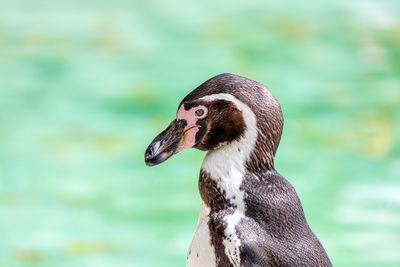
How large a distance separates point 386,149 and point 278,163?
0.53 metres

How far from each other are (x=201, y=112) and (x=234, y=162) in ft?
0.42

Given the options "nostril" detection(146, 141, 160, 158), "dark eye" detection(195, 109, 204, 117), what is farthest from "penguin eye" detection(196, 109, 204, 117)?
"nostril" detection(146, 141, 160, 158)

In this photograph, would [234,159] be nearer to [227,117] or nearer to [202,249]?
[227,117]

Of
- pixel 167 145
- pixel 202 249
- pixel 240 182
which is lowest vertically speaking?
pixel 202 249

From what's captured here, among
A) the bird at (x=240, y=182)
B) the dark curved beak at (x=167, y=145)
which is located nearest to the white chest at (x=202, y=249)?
the bird at (x=240, y=182)

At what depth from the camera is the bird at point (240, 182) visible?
1876mm

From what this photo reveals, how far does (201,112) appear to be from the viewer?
6.37 ft

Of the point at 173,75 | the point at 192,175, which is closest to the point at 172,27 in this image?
the point at 173,75

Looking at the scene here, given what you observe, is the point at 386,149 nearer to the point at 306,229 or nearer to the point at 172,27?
the point at 172,27

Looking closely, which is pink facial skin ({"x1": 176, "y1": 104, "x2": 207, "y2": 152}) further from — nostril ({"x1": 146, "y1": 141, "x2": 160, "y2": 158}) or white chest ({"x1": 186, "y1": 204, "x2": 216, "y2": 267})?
white chest ({"x1": 186, "y1": 204, "x2": 216, "y2": 267})

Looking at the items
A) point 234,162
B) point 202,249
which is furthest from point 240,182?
point 202,249

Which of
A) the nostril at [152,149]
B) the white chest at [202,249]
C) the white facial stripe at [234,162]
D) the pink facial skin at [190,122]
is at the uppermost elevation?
the pink facial skin at [190,122]

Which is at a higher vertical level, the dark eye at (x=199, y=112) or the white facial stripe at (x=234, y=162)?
the dark eye at (x=199, y=112)

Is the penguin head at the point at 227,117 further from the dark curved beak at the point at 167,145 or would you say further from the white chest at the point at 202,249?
the white chest at the point at 202,249
